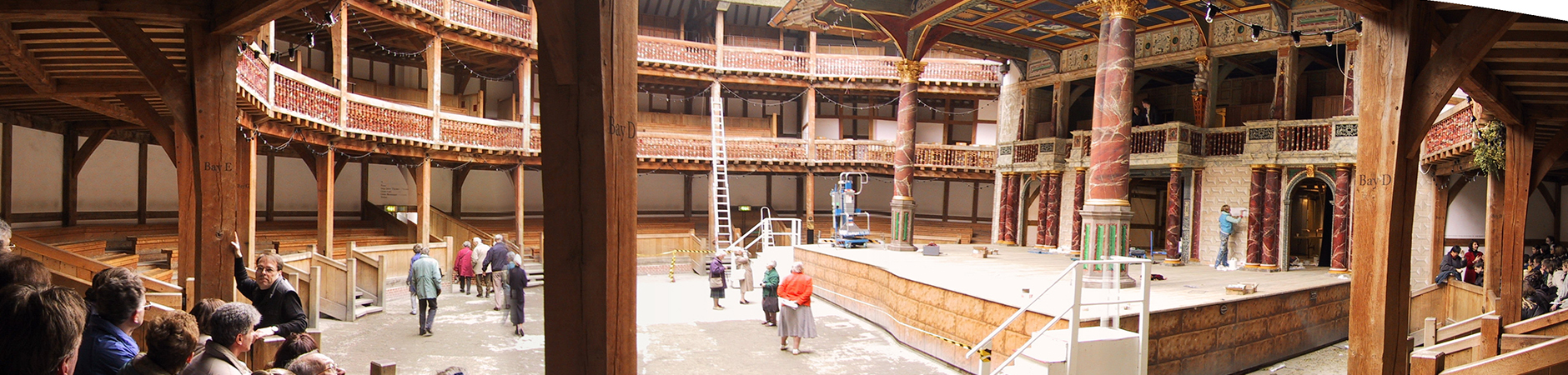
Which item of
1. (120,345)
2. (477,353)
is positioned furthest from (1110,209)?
(120,345)

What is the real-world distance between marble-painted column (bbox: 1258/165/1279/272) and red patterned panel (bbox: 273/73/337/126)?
17.7 m

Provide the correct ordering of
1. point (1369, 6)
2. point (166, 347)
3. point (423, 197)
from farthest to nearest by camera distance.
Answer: point (423, 197), point (1369, 6), point (166, 347)

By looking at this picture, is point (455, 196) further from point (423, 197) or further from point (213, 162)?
point (213, 162)

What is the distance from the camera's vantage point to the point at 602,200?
112 inches

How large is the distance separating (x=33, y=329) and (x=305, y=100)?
41.1ft

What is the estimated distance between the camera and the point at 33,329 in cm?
288

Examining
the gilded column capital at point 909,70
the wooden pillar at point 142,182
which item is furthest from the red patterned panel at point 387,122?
the gilded column capital at point 909,70

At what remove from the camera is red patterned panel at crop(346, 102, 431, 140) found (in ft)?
51.5

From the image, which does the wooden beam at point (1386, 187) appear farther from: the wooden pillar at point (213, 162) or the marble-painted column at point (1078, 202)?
the marble-painted column at point (1078, 202)

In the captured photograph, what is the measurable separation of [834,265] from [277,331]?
432 inches

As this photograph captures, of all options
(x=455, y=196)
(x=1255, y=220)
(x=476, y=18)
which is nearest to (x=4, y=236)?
(x=476, y=18)

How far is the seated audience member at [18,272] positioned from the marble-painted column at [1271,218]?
16.9m

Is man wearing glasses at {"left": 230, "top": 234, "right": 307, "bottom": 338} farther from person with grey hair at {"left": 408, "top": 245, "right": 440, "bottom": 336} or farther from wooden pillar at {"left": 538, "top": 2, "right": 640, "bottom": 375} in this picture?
person with grey hair at {"left": 408, "top": 245, "right": 440, "bottom": 336}

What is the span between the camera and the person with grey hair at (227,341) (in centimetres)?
339
